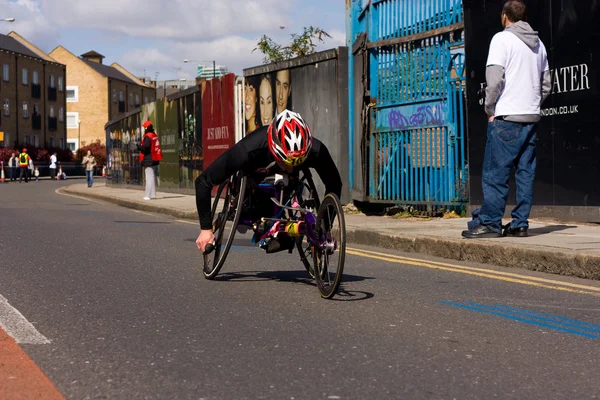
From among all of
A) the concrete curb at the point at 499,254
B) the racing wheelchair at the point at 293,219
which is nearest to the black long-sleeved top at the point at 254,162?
the racing wheelchair at the point at 293,219

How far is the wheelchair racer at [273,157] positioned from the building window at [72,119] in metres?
101

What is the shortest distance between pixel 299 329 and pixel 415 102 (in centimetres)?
904

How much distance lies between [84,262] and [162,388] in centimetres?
507

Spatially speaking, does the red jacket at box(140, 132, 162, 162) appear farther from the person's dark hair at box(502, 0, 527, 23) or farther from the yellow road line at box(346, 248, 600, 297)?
the person's dark hair at box(502, 0, 527, 23)

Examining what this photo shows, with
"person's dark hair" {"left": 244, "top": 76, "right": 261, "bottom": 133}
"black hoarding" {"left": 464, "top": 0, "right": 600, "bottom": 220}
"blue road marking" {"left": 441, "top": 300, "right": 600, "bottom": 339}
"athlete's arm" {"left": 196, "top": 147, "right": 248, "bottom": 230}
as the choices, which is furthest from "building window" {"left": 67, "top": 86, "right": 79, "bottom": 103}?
"blue road marking" {"left": 441, "top": 300, "right": 600, "bottom": 339}

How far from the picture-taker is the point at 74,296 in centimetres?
680

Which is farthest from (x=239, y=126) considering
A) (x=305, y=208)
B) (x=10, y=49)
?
(x=10, y=49)

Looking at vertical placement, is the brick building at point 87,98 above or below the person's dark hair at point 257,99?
above

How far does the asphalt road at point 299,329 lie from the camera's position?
14.0 feet

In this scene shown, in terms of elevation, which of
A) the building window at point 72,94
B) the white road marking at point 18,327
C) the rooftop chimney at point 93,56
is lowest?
the white road marking at point 18,327

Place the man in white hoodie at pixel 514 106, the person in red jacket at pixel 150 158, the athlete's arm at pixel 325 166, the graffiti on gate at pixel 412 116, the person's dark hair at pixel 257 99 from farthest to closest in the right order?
the person in red jacket at pixel 150 158 → the person's dark hair at pixel 257 99 → the graffiti on gate at pixel 412 116 → the man in white hoodie at pixel 514 106 → the athlete's arm at pixel 325 166

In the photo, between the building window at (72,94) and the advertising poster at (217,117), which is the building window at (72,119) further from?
the advertising poster at (217,117)

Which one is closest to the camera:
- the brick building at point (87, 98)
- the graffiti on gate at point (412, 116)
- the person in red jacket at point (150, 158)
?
the graffiti on gate at point (412, 116)

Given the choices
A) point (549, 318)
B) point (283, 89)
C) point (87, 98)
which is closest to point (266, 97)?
point (283, 89)
